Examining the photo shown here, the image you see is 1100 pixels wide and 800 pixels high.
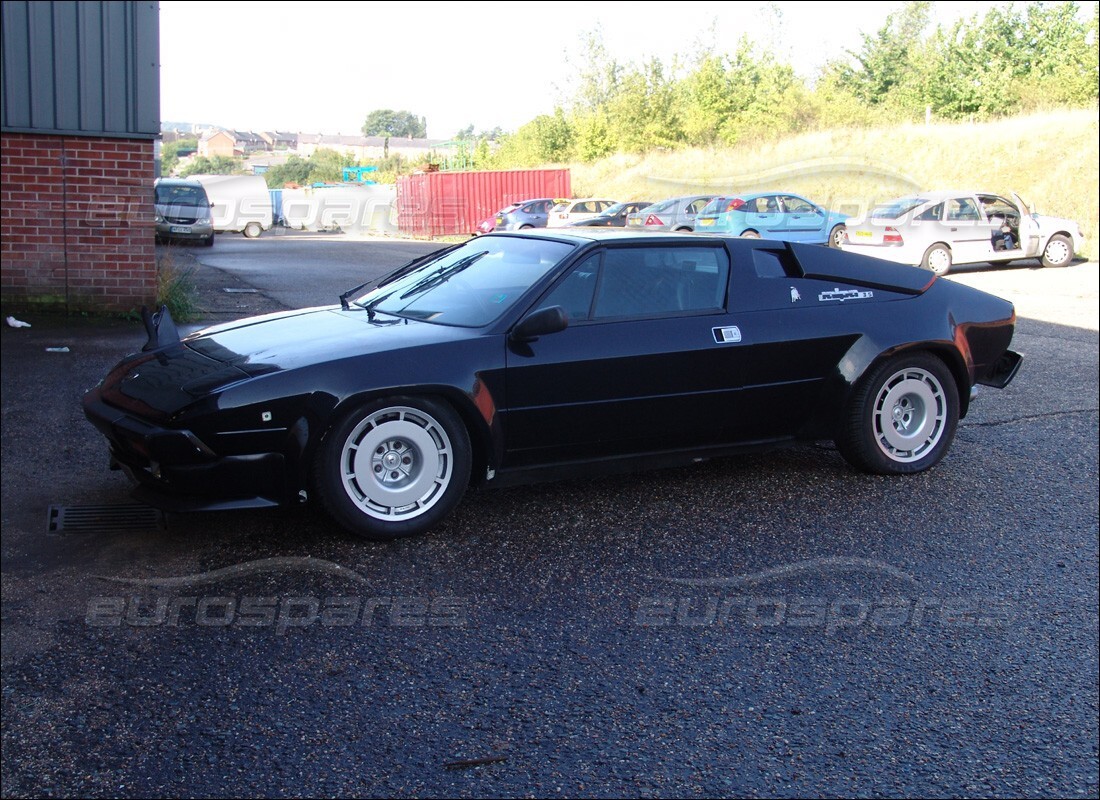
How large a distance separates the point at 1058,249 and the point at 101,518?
1980 centimetres

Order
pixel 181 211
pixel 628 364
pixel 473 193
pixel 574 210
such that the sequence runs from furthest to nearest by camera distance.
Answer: pixel 473 193
pixel 574 210
pixel 181 211
pixel 628 364

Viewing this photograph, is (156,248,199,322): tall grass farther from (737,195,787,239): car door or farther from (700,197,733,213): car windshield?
(700,197,733,213): car windshield

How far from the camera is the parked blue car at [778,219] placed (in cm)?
2186

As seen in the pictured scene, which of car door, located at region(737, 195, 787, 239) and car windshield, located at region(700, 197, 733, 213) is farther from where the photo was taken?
car windshield, located at region(700, 197, 733, 213)

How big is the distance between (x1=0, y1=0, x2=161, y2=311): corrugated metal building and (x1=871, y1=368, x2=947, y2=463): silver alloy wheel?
737 cm

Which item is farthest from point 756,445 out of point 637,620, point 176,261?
point 176,261

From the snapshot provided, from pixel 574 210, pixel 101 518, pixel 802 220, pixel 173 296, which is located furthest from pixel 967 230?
pixel 101 518

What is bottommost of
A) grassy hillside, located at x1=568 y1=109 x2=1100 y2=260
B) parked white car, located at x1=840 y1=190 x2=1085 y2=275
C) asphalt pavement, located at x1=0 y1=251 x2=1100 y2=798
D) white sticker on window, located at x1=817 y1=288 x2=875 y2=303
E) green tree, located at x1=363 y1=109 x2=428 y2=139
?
asphalt pavement, located at x1=0 y1=251 x2=1100 y2=798

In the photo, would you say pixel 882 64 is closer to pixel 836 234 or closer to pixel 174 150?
pixel 836 234

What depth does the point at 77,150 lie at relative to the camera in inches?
380

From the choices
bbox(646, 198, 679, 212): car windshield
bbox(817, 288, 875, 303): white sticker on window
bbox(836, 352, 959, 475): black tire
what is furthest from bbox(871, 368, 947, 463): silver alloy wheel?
bbox(646, 198, 679, 212): car windshield

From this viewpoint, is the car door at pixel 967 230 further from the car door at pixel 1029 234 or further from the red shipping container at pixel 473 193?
the red shipping container at pixel 473 193

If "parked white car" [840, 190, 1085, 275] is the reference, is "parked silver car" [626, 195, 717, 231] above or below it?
above

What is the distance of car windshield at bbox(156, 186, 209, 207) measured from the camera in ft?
86.3
